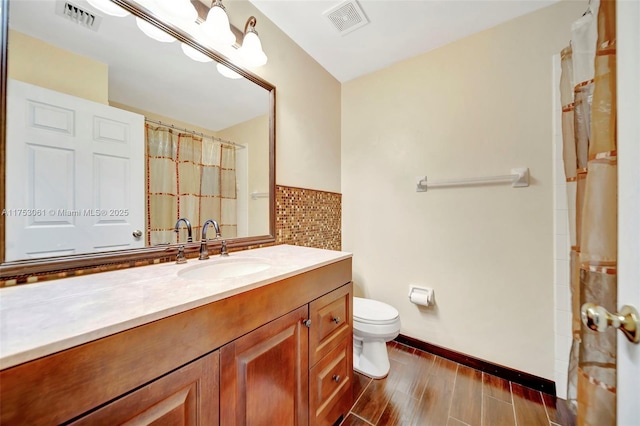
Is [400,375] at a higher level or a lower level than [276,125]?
lower

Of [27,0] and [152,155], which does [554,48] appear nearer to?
[152,155]

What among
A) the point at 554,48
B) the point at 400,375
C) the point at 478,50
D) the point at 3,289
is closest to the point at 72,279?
the point at 3,289

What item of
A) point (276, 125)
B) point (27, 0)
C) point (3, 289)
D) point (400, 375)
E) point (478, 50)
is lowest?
point (400, 375)

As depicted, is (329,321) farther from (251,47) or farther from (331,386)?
(251,47)

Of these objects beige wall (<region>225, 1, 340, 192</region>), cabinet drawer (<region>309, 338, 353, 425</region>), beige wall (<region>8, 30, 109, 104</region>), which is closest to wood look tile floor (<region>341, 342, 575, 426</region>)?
cabinet drawer (<region>309, 338, 353, 425</region>)

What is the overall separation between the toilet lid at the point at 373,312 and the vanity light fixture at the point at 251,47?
68.4 inches

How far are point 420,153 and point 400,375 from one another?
1627 millimetres

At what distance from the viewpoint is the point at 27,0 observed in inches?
31.1

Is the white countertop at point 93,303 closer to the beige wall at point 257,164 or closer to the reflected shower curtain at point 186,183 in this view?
the reflected shower curtain at point 186,183

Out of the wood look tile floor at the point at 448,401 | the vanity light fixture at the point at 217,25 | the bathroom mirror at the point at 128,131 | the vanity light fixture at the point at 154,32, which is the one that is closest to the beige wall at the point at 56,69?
the bathroom mirror at the point at 128,131

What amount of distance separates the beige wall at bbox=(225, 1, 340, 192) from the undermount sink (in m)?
0.64

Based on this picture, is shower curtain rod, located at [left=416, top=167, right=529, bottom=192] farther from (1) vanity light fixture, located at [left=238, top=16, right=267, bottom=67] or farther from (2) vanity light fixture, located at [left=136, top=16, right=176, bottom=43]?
(2) vanity light fixture, located at [left=136, top=16, right=176, bottom=43]

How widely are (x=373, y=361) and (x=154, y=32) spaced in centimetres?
224

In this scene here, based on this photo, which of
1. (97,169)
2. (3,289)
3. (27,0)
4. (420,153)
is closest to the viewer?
(3,289)
